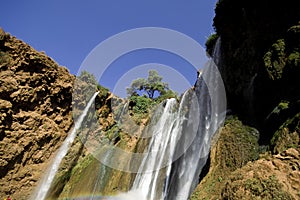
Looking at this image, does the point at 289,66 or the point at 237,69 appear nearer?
the point at 289,66

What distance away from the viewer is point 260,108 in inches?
388

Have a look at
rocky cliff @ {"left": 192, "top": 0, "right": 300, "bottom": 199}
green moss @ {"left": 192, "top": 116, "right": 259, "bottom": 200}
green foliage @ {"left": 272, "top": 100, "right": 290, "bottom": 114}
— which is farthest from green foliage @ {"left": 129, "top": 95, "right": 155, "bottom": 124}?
green foliage @ {"left": 272, "top": 100, "right": 290, "bottom": 114}

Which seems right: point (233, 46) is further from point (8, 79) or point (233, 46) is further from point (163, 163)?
point (8, 79)

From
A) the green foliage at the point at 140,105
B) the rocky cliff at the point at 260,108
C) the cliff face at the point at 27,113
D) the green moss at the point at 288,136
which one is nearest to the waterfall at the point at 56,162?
the cliff face at the point at 27,113

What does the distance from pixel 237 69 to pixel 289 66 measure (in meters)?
4.13

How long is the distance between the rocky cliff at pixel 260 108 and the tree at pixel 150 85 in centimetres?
2199

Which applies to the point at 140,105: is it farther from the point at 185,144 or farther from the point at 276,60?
the point at 276,60

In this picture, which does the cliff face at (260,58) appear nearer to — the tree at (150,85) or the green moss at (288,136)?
the green moss at (288,136)

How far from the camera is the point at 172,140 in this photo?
14.4 m

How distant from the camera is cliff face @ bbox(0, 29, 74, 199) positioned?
1505cm

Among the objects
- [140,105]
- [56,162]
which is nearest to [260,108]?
[56,162]

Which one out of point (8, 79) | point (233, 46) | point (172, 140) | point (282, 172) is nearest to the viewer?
point (282, 172)

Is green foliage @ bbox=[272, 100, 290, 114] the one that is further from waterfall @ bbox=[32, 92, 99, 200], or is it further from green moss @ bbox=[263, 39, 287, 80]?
waterfall @ bbox=[32, 92, 99, 200]

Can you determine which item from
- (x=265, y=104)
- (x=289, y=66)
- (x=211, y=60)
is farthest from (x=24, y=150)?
(x=289, y=66)
